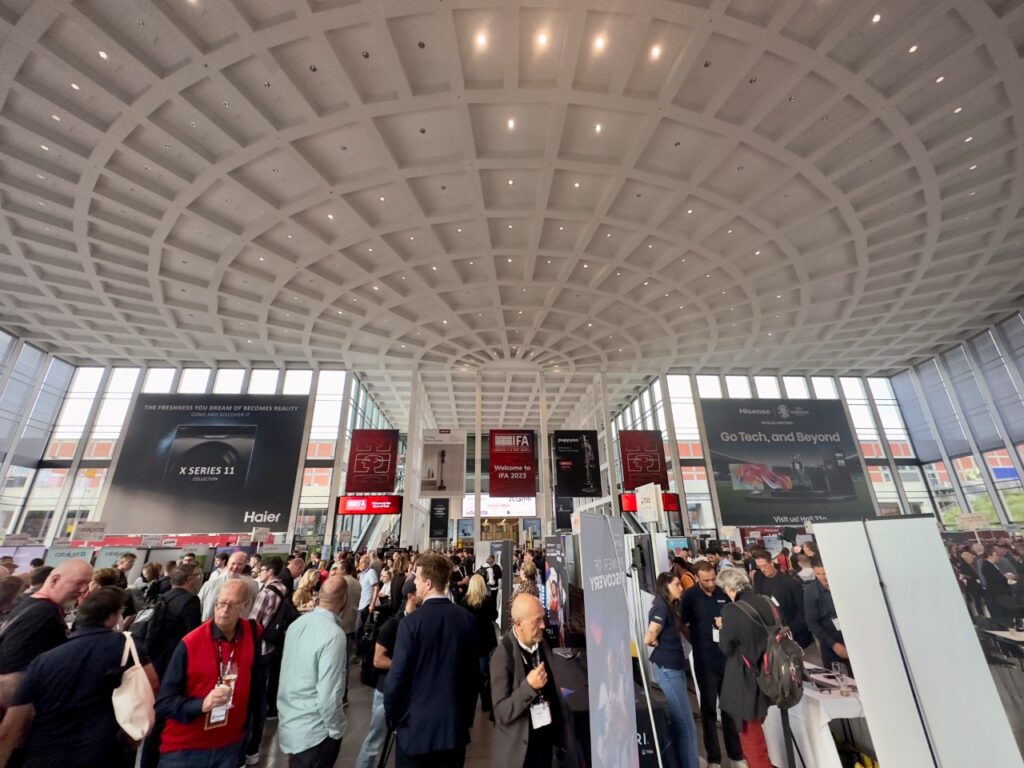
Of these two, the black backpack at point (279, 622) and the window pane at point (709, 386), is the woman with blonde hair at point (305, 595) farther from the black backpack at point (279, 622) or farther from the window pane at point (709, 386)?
the window pane at point (709, 386)

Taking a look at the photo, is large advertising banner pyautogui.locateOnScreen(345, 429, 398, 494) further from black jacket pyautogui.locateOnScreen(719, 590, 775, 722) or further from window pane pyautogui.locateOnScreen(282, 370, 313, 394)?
black jacket pyautogui.locateOnScreen(719, 590, 775, 722)

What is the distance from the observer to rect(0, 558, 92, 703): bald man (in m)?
2.24

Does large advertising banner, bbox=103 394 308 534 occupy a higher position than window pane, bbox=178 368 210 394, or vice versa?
window pane, bbox=178 368 210 394

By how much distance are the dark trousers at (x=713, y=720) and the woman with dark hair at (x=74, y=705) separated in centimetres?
422

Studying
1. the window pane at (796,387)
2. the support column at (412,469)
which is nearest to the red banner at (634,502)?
the support column at (412,469)

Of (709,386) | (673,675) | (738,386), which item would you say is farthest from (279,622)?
(738,386)

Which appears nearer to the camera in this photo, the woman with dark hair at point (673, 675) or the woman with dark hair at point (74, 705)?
the woman with dark hair at point (74, 705)

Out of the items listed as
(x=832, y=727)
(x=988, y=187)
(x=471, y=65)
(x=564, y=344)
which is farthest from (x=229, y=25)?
(x=988, y=187)

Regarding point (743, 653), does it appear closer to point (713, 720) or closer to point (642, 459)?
point (713, 720)

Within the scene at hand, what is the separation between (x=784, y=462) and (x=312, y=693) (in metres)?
23.3

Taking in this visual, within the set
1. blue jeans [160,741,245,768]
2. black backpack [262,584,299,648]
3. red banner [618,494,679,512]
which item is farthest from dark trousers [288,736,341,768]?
red banner [618,494,679,512]

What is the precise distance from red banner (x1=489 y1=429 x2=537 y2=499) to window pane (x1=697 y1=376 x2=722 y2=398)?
10.5 metres

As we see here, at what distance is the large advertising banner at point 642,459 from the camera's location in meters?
19.7

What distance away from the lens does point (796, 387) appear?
24156 millimetres
